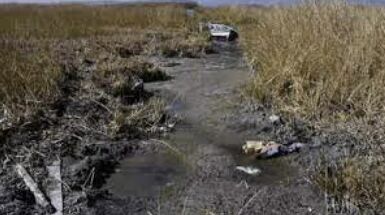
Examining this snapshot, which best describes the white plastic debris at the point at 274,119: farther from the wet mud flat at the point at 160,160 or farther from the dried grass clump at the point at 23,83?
the dried grass clump at the point at 23,83

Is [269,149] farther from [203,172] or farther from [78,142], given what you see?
[78,142]

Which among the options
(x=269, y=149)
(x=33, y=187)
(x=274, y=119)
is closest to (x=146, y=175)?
(x=33, y=187)

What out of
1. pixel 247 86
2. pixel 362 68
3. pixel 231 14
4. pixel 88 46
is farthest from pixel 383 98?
pixel 231 14

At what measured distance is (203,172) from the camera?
414cm

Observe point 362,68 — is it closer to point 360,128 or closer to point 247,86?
point 360,128

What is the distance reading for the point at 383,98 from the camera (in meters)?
5.00

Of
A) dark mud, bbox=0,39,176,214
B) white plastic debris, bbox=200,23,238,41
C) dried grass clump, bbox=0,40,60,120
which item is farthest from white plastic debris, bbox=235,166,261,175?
white plastic debris, bbox=200,23,238,41

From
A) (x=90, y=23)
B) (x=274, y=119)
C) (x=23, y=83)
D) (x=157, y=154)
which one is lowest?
(x=90, y=23)

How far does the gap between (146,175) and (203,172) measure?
16.9 inches

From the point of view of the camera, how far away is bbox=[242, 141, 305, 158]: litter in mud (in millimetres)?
4527

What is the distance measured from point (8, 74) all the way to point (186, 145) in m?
2.20

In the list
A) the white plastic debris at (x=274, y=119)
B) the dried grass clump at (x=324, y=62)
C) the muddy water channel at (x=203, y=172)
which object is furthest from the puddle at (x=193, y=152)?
the dried grass clump at (x=324, y=62)

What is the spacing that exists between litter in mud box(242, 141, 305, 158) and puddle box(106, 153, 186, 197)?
2.10ft

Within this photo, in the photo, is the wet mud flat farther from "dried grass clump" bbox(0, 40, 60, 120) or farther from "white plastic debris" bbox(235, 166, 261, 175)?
"dried grass clump" bbox(0, 40, 60, 120)
